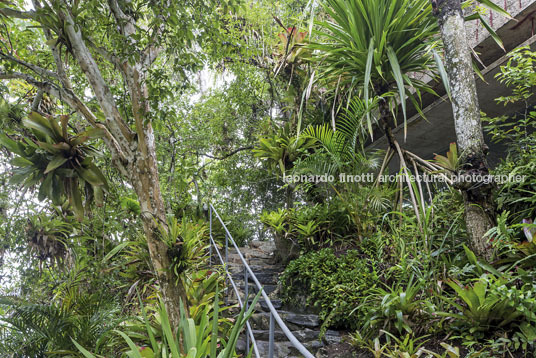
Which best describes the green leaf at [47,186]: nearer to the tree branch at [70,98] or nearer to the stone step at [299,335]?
the tree branch at [70,98]

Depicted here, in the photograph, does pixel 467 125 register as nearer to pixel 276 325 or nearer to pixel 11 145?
pixel 276 325

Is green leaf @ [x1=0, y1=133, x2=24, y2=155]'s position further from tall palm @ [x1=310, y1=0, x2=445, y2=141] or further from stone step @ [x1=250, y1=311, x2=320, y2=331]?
tall palm @ [x1=310, y1=0, x2=445, y2=141]

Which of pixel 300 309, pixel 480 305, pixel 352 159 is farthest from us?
pixel 352 159

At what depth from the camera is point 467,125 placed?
2.21 meters

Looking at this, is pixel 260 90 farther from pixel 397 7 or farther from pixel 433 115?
pixel 397 7

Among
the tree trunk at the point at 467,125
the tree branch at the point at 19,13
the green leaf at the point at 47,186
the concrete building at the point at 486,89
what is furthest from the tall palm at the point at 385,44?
the green leaf at the point at 47,186

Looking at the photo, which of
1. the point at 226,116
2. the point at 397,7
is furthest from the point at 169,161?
the point at 397,7

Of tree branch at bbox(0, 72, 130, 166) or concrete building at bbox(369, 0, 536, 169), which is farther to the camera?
concrete building at bbox(369, 0, 536, 169)

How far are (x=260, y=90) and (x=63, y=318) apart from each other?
174 inches

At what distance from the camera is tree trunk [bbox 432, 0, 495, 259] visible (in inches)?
84.0

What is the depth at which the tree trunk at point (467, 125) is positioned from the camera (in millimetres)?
2135

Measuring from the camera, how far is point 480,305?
5.77ft

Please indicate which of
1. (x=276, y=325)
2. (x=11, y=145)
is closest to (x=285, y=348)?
(x=276, y=325)

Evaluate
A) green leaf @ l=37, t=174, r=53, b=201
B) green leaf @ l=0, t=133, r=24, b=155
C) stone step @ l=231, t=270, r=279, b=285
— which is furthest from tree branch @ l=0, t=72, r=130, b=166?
stone step @ l=231, t=270, r=279, b=285
